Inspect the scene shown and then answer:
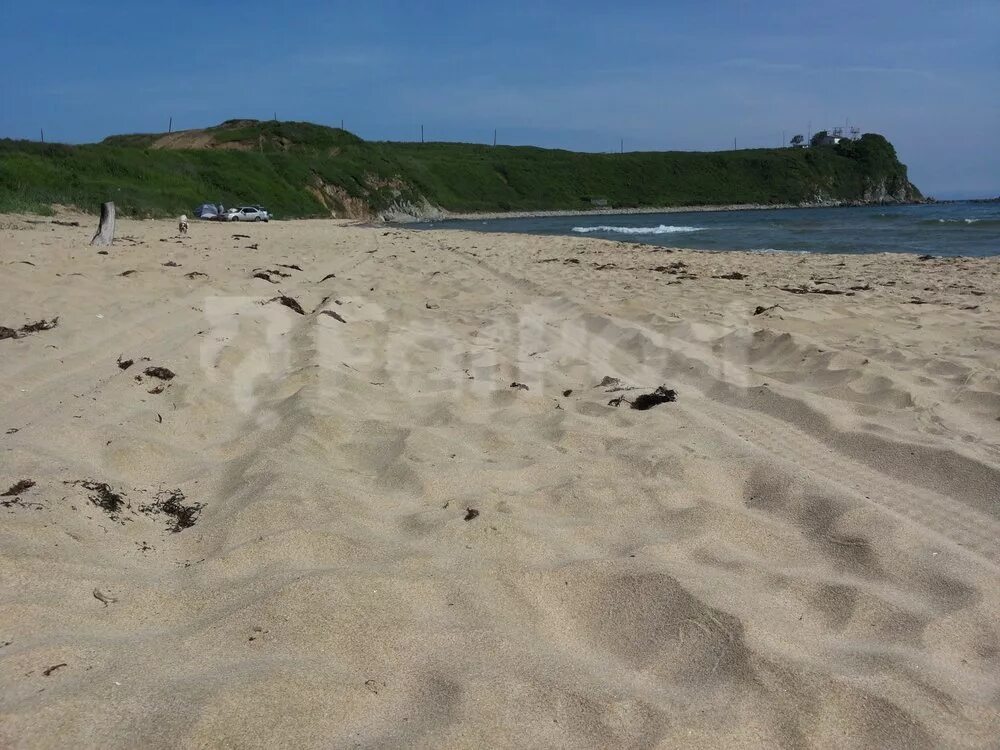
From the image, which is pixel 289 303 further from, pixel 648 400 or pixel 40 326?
pixel 648 400

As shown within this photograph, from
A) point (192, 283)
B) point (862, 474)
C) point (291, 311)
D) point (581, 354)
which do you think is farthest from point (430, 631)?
point (192, 283)

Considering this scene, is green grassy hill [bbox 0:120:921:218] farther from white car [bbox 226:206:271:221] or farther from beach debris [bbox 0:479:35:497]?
beach debris [bbox 0:479:35:497]

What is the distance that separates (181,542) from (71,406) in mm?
1526

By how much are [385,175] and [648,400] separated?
231ft

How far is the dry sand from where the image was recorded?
164cm

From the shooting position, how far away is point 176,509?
2652mm

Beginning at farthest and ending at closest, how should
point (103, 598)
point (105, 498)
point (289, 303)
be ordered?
point (289, 303) → point (105, 498) → point (103, 598)

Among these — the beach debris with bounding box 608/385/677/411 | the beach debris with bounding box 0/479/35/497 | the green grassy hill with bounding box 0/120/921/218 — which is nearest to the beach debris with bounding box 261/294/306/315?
the beach debris with bounding box 608/385/677/411

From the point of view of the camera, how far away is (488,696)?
5.52 feet

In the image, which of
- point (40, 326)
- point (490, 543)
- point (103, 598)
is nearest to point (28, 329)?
point (40, 326)

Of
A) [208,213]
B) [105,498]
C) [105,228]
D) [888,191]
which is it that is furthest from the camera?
[888,191]

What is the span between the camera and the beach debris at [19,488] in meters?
2.46

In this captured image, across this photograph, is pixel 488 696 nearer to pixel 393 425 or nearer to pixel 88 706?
pixel 88 706

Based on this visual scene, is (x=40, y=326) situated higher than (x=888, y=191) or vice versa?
(x=888, y=191)
